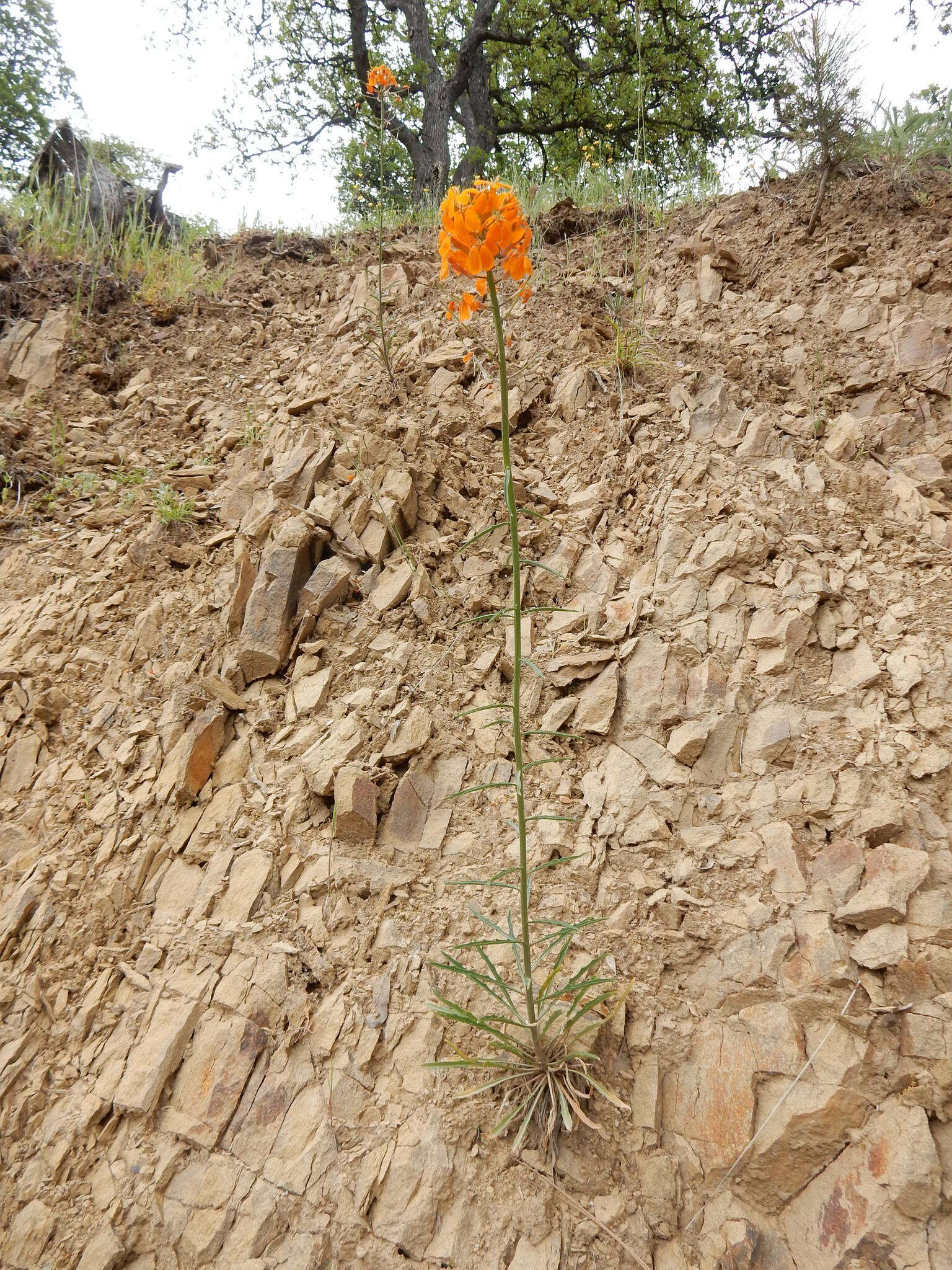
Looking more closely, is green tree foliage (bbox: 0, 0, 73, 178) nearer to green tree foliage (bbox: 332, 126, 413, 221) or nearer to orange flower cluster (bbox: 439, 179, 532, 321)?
green tree foliage (bbox: 332, 126, 413, 221)

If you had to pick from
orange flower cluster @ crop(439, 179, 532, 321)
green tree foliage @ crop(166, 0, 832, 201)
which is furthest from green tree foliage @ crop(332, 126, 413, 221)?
orange flower cluster @ crop(439, 179, 532, 321)

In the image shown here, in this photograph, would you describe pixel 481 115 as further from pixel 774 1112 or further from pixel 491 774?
pixel 774 1112

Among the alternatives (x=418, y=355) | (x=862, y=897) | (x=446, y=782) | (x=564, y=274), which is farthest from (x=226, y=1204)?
(x=564, y=274)

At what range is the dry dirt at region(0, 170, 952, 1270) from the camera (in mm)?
1717

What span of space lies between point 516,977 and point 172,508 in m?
2.81

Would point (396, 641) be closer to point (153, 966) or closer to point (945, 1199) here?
point (153, 966)

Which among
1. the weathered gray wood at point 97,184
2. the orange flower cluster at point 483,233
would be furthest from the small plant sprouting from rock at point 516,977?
the weathered gray wood at point 97,184

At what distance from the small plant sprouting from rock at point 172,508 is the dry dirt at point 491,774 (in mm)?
81

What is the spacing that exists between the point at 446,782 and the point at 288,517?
5.07ft

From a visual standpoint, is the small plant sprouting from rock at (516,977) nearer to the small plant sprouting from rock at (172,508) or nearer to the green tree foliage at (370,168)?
the small plant sprouting from rock at (172,508)

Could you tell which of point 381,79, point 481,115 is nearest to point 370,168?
point 481,115

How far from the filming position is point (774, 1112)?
1.68 metres

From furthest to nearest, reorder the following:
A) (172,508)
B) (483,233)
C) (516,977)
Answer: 1. (172,508)
2. (516,977)
3. (483,233)

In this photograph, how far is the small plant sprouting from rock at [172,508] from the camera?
3514 millimetres
